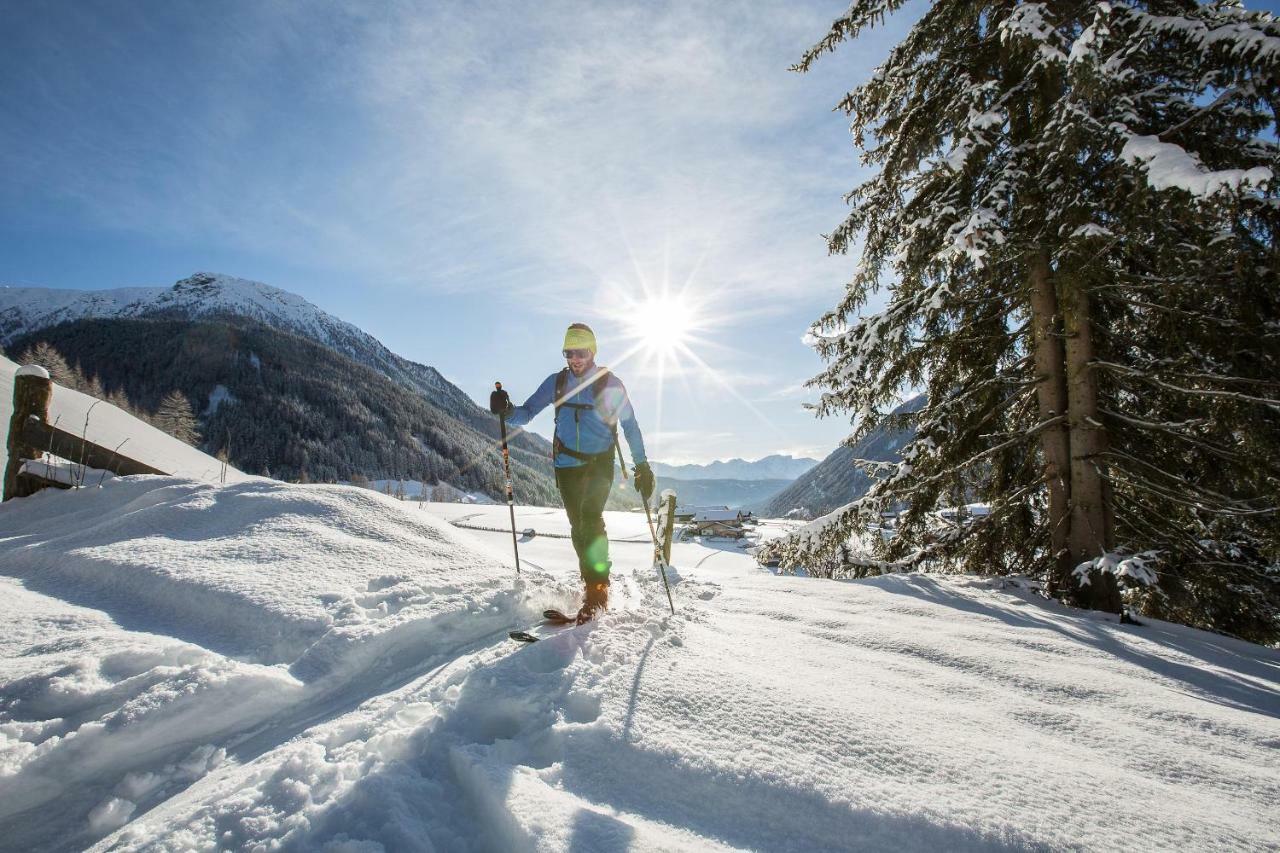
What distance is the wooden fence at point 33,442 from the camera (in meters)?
7.19

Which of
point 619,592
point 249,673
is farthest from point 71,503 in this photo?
point 619,592

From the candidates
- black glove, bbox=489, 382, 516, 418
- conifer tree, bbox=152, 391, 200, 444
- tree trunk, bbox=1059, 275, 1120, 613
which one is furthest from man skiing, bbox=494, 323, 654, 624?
conifer tree, bbox=152, 391, 200, 444

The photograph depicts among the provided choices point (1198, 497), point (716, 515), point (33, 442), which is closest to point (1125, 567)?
point (1198, 497)

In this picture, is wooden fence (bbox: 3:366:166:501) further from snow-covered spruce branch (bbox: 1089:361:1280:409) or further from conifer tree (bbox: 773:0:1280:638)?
snow-covered spruce branch (bbox: 1089:361:1280:409)

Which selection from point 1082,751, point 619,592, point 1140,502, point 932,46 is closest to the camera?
point 1082,751

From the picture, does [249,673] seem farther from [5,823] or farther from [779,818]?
[779,818]

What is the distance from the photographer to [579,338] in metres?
4.50

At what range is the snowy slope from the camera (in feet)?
32.9

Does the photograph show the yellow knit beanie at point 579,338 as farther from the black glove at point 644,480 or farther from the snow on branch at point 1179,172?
the snow on branch at point 1179,172

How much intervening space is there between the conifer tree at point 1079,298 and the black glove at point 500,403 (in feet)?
12.8

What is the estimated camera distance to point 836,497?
181125 millimetres

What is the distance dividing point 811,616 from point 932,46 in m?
7.00

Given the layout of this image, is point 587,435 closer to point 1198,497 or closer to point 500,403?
point 500,403

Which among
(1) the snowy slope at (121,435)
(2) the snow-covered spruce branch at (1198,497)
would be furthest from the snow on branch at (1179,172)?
(1) the snowy slope at (121,435)
